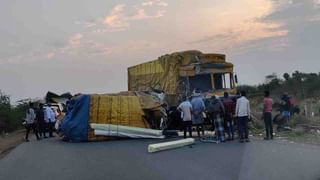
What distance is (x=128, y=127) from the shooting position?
24641 millimetres

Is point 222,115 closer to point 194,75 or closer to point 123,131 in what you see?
point 123,131

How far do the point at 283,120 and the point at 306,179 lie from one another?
54.8 ft

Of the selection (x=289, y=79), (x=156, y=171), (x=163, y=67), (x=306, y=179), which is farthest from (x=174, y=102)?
(x=289, y=79)

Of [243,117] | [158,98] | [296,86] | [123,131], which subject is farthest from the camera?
[296,86]

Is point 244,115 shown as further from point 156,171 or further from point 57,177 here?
point 57,177

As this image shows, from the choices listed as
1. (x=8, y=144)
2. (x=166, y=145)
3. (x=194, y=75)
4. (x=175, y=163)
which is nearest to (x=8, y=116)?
(x=8, y=144)

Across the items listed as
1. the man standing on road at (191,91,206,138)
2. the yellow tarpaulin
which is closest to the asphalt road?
the man standing on road at (191,91,206,138)

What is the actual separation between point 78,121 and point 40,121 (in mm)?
4246

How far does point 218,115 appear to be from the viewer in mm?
21203

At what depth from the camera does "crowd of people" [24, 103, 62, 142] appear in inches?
1088

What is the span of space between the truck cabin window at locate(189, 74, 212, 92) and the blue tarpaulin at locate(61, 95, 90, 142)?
6.02 metres

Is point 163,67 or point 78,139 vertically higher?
point 163,67

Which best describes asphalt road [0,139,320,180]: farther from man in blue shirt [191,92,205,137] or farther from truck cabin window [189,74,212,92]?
truck cabin window [189,74,212,92]

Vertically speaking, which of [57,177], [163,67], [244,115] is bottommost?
[57,177]
